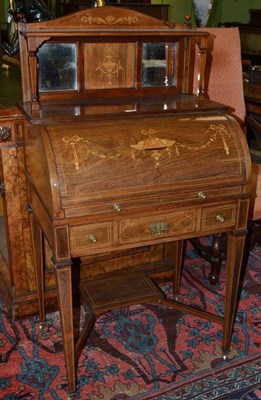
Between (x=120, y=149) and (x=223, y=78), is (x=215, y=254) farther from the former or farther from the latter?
(x=120, y=149)

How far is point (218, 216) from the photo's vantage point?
1.91 meters

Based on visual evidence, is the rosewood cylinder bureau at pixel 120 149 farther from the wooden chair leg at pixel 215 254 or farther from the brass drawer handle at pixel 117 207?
the wooden chair leg at pixel 215 254

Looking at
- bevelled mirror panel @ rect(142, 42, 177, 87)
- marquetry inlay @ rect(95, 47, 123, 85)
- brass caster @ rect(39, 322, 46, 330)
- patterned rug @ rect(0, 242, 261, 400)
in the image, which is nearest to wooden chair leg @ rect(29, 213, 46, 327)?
brass caster @ rect(39, 322, 46, 330)

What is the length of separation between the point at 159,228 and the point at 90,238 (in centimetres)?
28

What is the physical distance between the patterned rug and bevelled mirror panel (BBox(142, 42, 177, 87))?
1212 millimetres

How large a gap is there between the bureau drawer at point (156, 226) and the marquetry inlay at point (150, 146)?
22cm

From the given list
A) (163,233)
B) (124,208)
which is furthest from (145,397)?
(124,208)

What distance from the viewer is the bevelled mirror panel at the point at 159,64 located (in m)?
2.21

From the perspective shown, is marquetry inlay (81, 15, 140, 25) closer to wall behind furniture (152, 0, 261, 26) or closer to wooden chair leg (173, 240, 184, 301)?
wooden chair leg (173, 240, 184, 301)

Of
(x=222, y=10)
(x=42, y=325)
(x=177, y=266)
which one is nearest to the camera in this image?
(x=42, y=325)

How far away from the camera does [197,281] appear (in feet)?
9.39

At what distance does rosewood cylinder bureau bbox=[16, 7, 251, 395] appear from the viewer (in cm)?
168

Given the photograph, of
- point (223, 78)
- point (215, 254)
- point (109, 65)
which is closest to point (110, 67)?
point (109, 65)

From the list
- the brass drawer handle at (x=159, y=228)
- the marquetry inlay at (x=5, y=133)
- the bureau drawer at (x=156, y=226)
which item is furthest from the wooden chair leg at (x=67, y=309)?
the marquetry inlay at (x=5, y=133)
